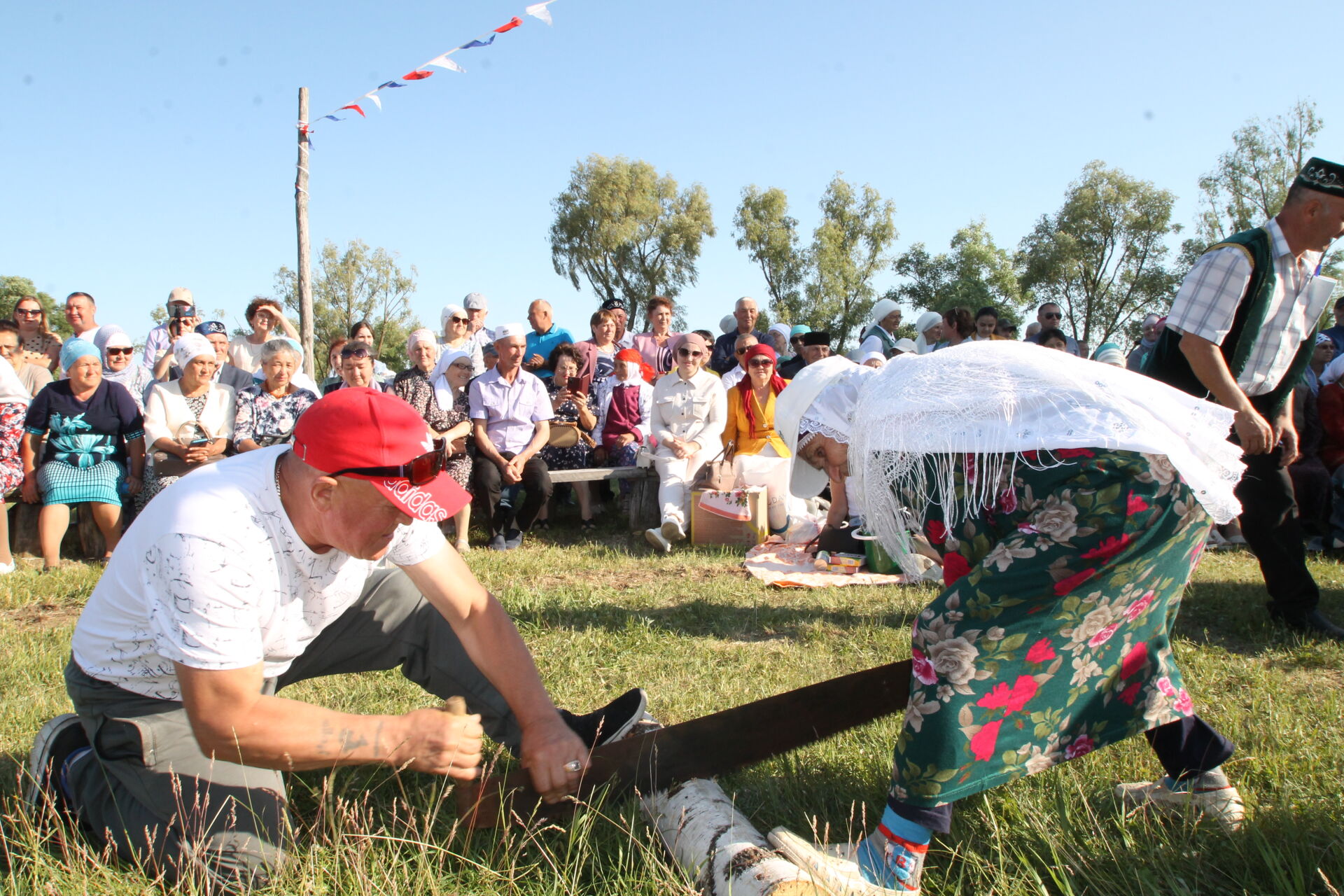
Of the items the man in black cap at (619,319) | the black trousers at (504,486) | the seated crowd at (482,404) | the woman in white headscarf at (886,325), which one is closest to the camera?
the seated crowd at (482,404)

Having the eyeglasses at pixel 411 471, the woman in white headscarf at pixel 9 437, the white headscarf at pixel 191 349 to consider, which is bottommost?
the woman in white headscarf at pixel 9 437

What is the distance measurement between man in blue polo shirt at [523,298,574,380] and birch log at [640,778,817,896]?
7.03 m

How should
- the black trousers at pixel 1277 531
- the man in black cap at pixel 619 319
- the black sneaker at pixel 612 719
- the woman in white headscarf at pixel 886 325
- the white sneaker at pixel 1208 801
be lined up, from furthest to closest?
the woman in white headscarf at pixel 886 325 → the man in black cap at pixel 619 319 → the black trousers at pixel 1277 531 → the black sneaker at pixel 612 719 → the white sneaker at pixel 1208 801

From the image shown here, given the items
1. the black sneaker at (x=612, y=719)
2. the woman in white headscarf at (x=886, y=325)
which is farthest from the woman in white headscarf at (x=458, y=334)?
the black sneaker at (x=612, y=719)

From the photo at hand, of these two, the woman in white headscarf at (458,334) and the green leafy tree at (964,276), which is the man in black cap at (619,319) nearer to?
the woman in white headscarf at (458,334)

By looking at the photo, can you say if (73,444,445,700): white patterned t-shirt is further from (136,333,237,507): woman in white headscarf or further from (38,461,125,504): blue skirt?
(38,461,125,504): blue skirt

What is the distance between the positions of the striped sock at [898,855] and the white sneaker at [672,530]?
16.7 feet

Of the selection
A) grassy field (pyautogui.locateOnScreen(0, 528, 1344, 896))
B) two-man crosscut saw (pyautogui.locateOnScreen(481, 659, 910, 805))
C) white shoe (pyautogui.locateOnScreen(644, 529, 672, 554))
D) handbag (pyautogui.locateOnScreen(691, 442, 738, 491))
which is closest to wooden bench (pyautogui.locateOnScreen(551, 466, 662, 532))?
handbag (pyautogui.locateOnScreen(691, 442, 738, 491))

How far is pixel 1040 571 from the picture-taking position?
2061 mm

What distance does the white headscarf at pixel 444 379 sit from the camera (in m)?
7.74

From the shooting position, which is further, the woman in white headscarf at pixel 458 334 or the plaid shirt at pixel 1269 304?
the woman in white headscarf at pixel 458 334

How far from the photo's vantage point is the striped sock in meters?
2.14

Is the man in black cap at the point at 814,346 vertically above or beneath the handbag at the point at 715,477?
above

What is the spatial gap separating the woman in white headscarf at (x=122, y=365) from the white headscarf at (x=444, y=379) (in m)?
2.46
